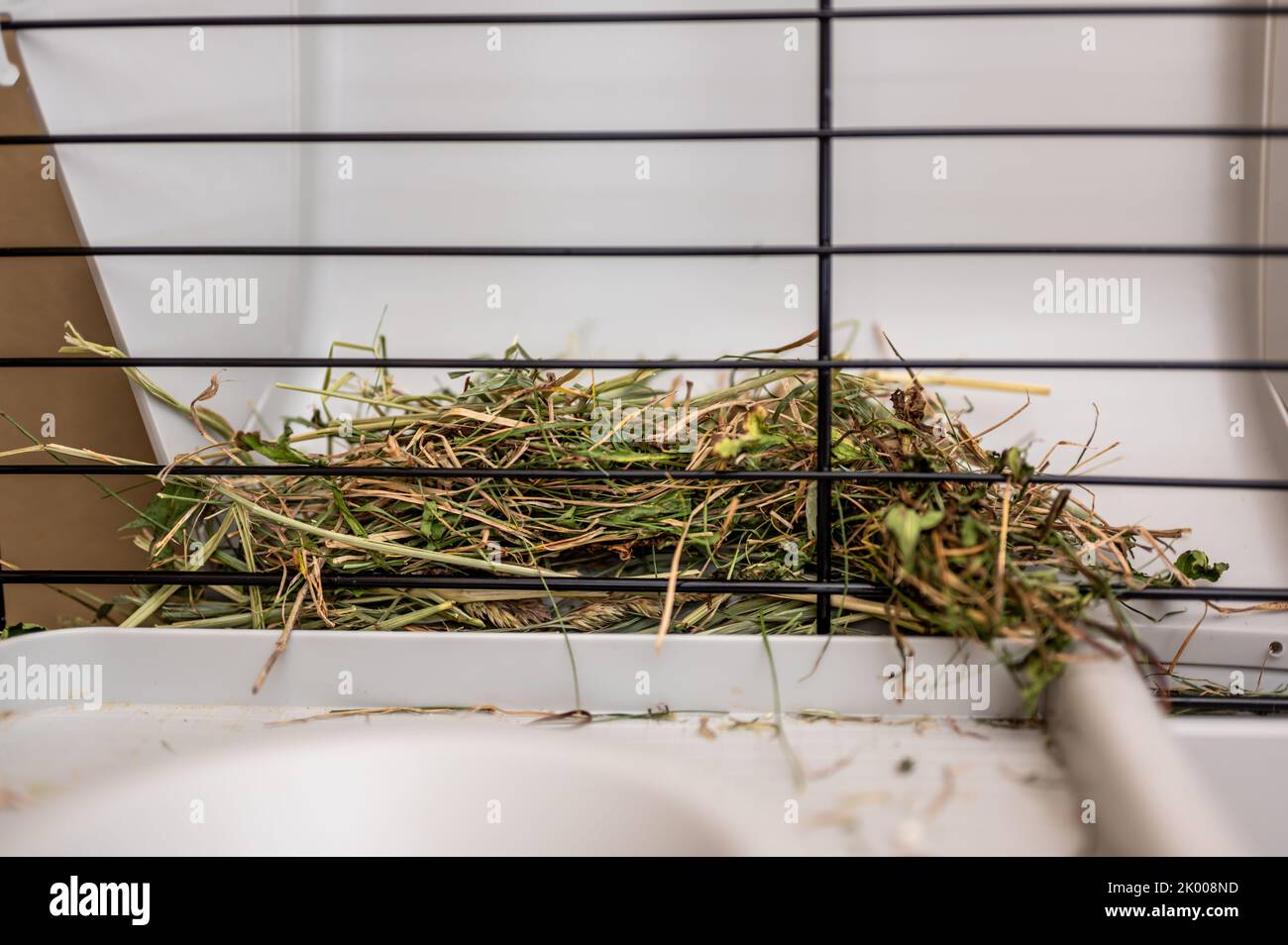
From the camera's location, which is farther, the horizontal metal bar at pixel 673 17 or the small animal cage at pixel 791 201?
the small animal cage at pixel 791 201

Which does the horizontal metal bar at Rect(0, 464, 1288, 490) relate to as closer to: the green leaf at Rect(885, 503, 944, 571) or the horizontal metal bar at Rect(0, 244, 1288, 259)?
the green leaf at Rect(885, 503, 944, 571)

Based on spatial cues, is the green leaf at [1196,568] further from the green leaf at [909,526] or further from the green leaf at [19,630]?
the green leaf at [19,630]

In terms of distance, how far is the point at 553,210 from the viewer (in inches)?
52.5

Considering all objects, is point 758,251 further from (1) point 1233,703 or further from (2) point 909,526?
(1) point 1233,703

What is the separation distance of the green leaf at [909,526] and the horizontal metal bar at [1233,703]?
0.93 ft

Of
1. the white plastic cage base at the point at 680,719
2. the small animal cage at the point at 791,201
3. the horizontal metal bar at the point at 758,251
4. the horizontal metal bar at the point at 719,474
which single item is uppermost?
the small animal cage at the point at 791,201

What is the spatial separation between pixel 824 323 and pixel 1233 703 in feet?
1.71

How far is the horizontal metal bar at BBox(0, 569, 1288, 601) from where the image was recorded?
78 cm

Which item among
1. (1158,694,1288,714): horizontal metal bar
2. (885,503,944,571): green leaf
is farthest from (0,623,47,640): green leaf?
(1158,694,1288,714): horizontal metal bar

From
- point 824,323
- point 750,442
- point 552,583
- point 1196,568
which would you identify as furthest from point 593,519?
point 1196,568

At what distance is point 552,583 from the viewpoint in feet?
2.63

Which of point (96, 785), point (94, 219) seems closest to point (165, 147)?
point (94, 219)

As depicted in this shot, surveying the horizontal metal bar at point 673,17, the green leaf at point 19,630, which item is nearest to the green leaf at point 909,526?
the horizontal metal bar at point 673,17

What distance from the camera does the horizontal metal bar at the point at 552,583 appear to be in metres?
0.78
